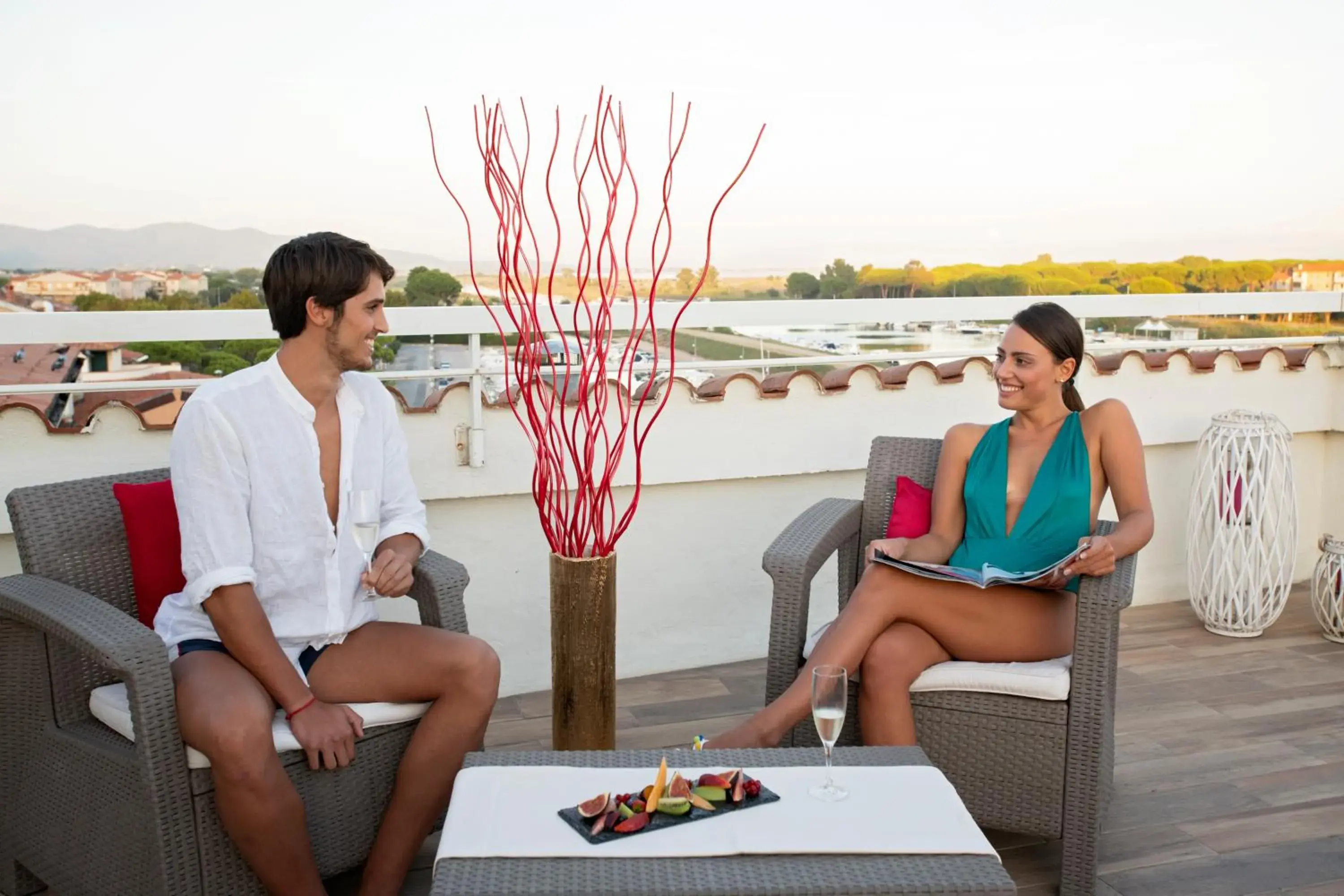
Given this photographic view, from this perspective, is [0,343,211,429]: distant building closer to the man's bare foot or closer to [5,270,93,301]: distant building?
the man's bare foot

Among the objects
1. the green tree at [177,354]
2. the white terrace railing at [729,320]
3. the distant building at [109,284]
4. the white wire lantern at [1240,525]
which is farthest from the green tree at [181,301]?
the white wire lantern at [1240,525]

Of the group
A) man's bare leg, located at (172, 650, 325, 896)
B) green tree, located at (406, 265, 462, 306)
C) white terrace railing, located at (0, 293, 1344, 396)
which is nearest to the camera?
man's bare leg, located at (172, 650, 325, 896)

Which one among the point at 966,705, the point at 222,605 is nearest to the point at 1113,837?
the point at 966,705

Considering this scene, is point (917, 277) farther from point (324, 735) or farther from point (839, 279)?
point (324, 735)

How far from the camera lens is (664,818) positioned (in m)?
1.75

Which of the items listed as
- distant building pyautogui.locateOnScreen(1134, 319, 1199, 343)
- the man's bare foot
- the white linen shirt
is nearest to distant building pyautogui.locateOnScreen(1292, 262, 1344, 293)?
distant building pyautogui.locateOnScreen(1134, 319, 1199, 343)

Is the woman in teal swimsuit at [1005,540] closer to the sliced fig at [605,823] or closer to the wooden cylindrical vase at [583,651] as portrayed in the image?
the wooden cylindrical vase at [583,651]

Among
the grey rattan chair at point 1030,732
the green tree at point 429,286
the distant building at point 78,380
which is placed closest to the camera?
the grey rattan chair at point 1030,732

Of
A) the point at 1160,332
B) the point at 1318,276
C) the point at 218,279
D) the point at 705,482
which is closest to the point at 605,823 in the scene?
the point at 705,482

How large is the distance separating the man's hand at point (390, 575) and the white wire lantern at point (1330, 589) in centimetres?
302

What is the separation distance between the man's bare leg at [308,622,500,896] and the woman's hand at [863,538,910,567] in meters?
0.89

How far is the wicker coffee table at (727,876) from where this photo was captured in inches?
62.1

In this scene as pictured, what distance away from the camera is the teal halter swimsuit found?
2.73m

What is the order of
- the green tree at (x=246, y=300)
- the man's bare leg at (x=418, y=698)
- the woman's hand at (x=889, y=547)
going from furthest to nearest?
the green tree at (x=246, y=300) < the woman's hand at (x=889, y=547) < the man's bare leg at (x=418, y=698)
